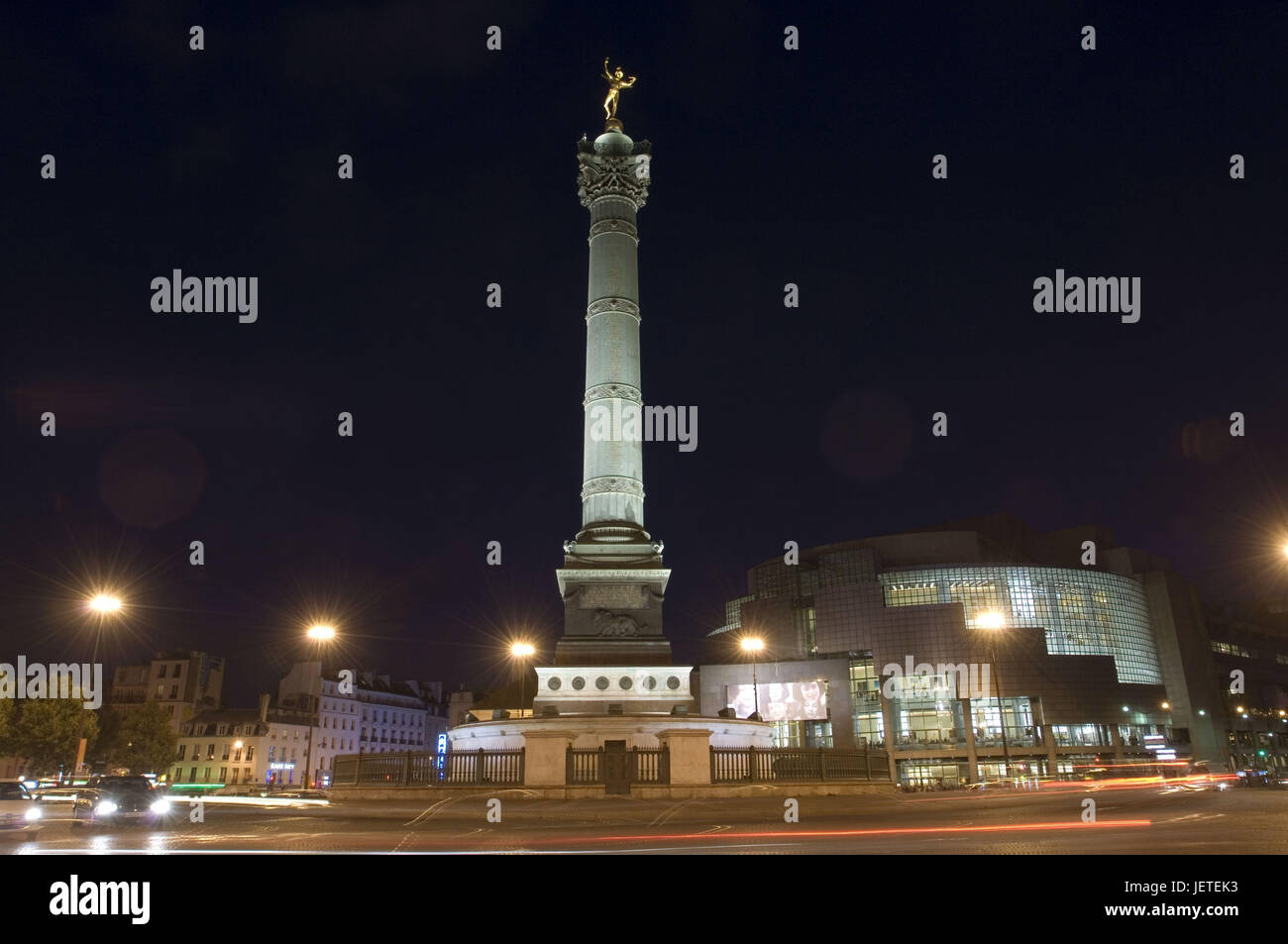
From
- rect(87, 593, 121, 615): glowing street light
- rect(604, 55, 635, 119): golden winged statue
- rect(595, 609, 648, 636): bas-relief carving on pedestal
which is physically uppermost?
rect(604, 55, 635, 119): golden winged statue

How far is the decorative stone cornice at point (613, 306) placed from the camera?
41.4 meters

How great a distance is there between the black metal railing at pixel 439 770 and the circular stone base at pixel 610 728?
17.9ft

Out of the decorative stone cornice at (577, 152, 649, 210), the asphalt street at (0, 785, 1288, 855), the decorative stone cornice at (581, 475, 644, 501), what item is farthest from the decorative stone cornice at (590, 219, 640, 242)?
the asphalt street at (0, 785, 1288, 855)

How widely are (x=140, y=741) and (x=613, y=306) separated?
43211 millimetres

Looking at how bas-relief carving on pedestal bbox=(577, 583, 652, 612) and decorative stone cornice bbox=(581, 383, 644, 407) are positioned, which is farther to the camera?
decorative stone cornice bbox=(581, 383, 644, 407)

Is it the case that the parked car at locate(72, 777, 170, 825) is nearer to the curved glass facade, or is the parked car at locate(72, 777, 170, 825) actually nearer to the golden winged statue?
the golden winged statue

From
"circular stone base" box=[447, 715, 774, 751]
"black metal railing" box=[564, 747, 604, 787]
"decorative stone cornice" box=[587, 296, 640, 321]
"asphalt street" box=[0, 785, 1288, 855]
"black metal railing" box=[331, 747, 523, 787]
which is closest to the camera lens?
"asphalt street" box=[0, 785, 1288, 855]

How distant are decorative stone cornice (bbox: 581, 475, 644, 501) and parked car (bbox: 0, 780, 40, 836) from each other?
22.1 m

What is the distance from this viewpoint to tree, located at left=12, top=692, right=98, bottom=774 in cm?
4825

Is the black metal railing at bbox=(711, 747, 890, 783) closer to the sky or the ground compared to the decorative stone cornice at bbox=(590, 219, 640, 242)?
closer to the ground

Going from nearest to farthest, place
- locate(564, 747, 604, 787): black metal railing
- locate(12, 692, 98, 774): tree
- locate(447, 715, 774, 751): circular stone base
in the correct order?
locate(564, 747, 604, 787): black metal railing, locate(447, 715, 774, 751): circular stone base, locate(12, 692, 98, 774): tree

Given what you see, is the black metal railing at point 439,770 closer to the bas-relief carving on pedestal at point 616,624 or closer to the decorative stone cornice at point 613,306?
the bas-relief carving on pedestal at point 616,624

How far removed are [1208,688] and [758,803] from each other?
97070 mm
